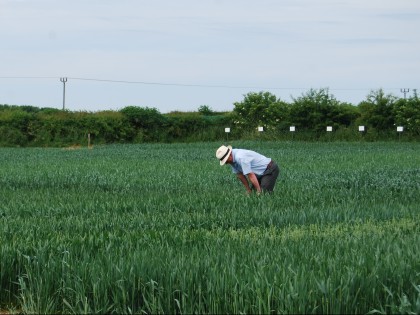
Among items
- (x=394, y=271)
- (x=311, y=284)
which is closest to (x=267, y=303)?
(x=311, y=284)

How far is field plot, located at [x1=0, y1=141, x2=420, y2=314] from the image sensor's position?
6.64 meters

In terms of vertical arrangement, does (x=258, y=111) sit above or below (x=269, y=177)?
above

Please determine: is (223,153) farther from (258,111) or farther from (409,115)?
(258,111)

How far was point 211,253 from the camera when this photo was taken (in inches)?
330

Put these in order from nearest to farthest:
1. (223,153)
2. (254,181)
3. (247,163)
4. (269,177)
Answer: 1. (223,153)
2. (247,163)
3. (254,181)
4. (269,177)

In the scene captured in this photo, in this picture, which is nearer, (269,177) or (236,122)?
(269,177)

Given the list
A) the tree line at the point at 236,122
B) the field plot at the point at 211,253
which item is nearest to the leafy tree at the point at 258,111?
the tree line at the point at 236,122

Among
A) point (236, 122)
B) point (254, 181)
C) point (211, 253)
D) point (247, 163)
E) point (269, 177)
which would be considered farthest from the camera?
point (236, 122)

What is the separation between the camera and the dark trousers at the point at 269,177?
51.6 ft

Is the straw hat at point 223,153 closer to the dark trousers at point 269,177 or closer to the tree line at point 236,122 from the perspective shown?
the dark trousers at point 269,177

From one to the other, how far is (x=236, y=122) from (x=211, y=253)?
59.0m

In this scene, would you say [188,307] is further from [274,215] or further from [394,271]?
[274,215]

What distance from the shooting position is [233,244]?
958 centimetres

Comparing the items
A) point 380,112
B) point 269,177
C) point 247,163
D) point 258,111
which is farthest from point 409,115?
point 247,163
